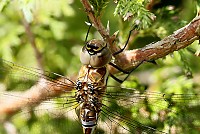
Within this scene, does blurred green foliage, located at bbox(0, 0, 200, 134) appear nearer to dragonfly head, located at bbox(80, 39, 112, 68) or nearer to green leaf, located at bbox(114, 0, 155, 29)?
dragonfly head, located at bbox(80, 39, 112, 68)

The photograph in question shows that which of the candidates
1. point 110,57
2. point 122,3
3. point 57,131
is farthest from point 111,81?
point 122,3

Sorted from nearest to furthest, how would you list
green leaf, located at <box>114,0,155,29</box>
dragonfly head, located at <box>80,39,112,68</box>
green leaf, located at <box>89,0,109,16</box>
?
green leaf, located at <box>114,0,155,29</box> < green leaf, located at <box>89,0,109,16</box> < dragonfly head, located at <box>80,39,112,68</box>

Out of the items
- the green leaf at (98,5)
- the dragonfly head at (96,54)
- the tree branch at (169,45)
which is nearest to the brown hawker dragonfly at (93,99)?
the dragonfly head at (96,54)

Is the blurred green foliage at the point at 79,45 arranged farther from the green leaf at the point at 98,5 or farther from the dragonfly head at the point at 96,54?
the green leaf at the point at 98,5

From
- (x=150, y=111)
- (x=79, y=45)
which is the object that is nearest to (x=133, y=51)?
(x=150, y=111)

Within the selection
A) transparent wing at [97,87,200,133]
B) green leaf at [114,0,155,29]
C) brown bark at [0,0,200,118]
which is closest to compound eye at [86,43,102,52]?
brown bark at [0,0,200,118]

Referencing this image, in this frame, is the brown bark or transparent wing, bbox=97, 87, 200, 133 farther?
transparent wing, bbox=97, 87, 200, 133

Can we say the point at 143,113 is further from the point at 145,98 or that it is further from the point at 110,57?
the point at 110,57

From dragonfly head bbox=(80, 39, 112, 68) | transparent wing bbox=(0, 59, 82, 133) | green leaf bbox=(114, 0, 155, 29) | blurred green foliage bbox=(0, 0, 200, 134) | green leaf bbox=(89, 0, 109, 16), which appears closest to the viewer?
green leaf bbox=(114, 0, 155, 29)
